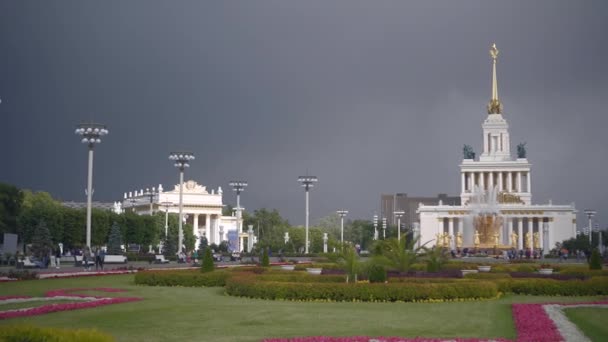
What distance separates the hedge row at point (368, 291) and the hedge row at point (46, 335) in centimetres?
1333

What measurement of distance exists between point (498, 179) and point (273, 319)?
96377 mm

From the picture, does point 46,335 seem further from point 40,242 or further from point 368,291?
point 40,242

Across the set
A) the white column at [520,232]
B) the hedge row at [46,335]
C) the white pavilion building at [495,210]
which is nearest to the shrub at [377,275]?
the hedge row at [46,335]

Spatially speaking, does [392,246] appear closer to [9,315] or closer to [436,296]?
[436,296]

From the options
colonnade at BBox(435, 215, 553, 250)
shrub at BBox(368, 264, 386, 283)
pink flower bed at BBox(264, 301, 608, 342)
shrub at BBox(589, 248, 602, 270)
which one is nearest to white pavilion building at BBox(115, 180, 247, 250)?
colonnade at BBox(435, 215, 553, 250)

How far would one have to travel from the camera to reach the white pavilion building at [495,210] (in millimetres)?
90750

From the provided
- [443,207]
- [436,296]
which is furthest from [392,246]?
[443,207]

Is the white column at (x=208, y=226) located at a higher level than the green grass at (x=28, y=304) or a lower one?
higher

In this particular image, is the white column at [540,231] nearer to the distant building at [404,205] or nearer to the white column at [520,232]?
the white column at [520,232]

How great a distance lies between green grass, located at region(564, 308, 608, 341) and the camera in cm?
1509

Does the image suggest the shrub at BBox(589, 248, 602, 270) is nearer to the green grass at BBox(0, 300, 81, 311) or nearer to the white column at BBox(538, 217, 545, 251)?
the green grass at BBox(0, 300, 81, 311)

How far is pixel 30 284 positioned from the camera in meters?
27.5

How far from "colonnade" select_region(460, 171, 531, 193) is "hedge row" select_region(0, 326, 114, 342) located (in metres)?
103

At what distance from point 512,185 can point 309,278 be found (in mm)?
88316
